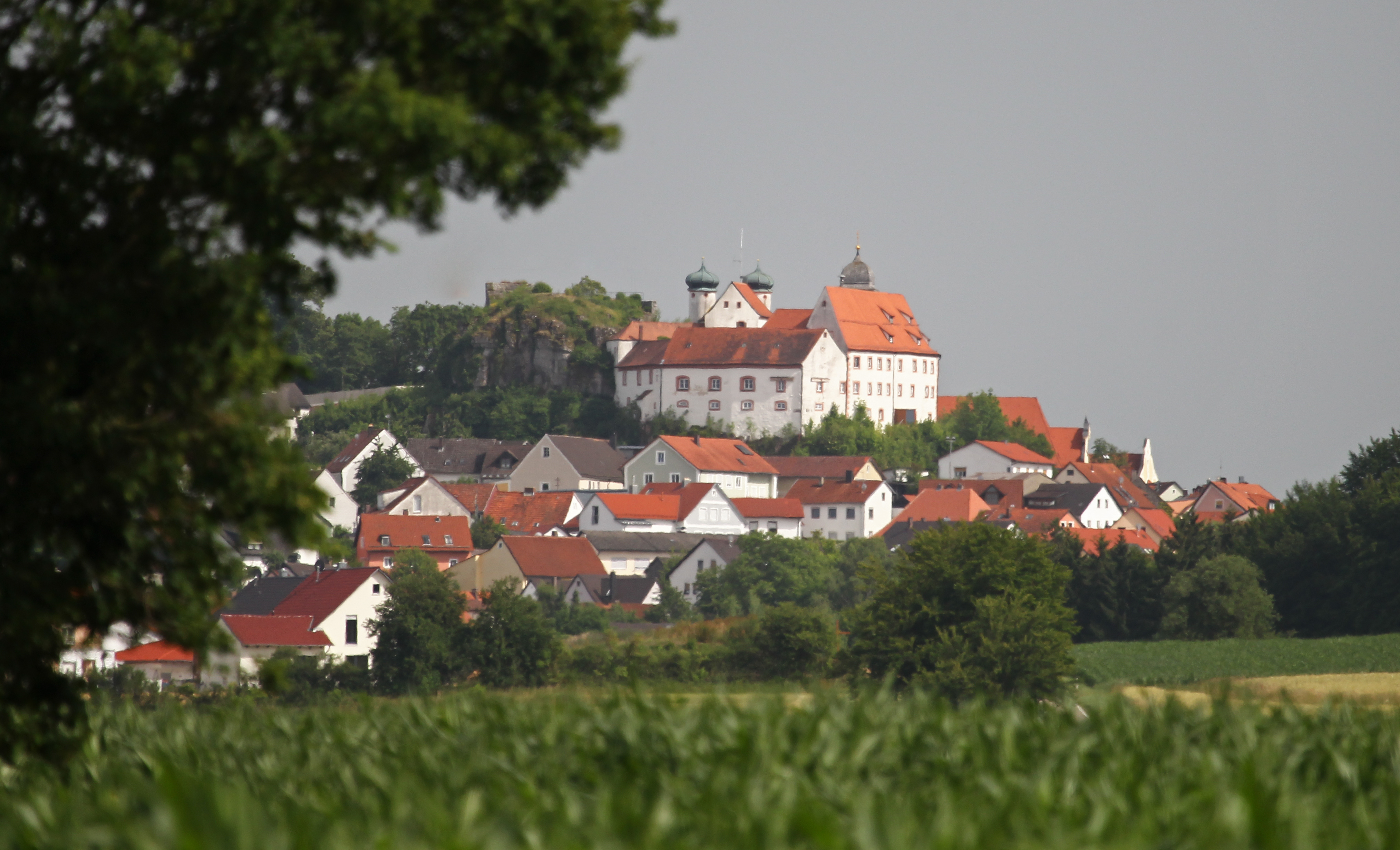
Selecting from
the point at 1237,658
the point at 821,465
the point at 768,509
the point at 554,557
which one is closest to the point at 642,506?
the point at 768,509

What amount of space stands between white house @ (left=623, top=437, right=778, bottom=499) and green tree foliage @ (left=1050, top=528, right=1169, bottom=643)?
148 feet

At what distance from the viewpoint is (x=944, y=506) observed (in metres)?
116

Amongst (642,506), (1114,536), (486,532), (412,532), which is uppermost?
(642,506)

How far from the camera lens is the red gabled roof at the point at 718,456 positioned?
119m

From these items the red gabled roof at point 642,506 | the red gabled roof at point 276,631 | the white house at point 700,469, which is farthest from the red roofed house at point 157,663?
the white house at point 700,469

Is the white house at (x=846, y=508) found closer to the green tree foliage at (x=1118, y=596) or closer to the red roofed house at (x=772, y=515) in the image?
the red roofed house at (x=772, y=515)

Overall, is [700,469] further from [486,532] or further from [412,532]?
[412,532]

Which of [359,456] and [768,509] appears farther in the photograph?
[359,456]

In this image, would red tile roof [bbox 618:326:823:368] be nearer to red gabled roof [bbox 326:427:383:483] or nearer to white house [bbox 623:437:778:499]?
white house [bbox 623:437:778:499]

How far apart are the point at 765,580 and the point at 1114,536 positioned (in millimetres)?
24280

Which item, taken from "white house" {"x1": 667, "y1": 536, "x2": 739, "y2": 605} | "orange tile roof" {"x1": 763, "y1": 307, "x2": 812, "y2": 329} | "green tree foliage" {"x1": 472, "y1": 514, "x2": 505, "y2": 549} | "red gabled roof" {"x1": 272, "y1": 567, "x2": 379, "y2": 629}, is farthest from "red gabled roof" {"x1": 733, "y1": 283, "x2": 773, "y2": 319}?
"red gabled roof" {"x1": 272, "y1": 567, "x2": 379, "y2": 629}

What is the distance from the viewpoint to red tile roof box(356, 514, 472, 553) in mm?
101125

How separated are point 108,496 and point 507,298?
138 meters

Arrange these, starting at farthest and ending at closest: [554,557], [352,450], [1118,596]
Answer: [352,450], [554,557], [1118,596]
